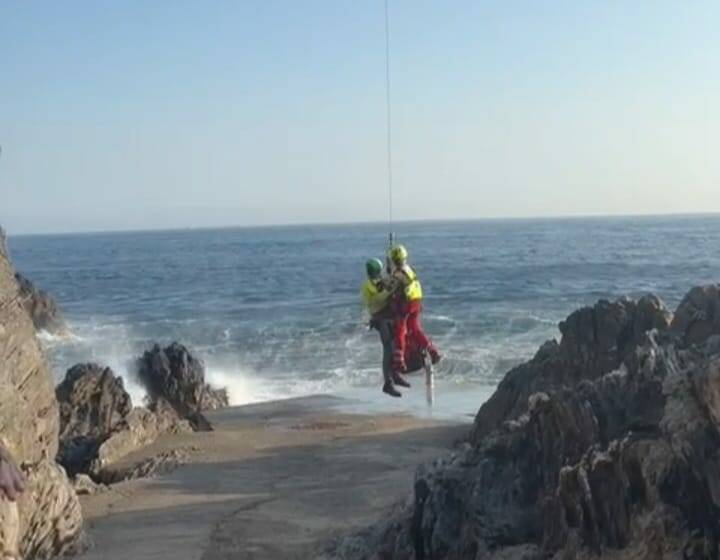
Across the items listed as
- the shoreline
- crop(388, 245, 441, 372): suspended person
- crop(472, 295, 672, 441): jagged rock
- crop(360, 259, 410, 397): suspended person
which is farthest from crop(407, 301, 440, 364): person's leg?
crop(472, 295, 672, 441): jagged rock

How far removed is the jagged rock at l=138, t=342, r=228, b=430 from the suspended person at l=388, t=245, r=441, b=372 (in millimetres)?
10130

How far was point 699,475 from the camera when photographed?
250 inches

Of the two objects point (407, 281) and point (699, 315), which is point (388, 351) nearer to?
point (407, 281)

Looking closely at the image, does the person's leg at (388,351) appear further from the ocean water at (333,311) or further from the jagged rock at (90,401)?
the ocean water at (333,311)

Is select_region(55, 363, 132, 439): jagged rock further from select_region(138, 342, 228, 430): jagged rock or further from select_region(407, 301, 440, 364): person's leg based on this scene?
select_region(407, 301, 440, 364): person's leg

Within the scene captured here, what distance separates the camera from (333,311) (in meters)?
44.1

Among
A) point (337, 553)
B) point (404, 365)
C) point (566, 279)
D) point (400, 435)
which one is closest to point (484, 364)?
point (400, 435)

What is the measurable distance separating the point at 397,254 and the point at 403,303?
74cm

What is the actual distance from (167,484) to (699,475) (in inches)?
337

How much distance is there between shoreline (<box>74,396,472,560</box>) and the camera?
34.9 ft

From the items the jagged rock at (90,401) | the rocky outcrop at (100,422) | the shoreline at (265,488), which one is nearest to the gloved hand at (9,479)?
the shoreline at (265,488)

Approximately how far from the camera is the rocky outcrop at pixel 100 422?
1599 cm

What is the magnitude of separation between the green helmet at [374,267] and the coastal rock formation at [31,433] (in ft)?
12.3

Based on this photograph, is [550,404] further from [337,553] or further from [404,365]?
[404,365]
